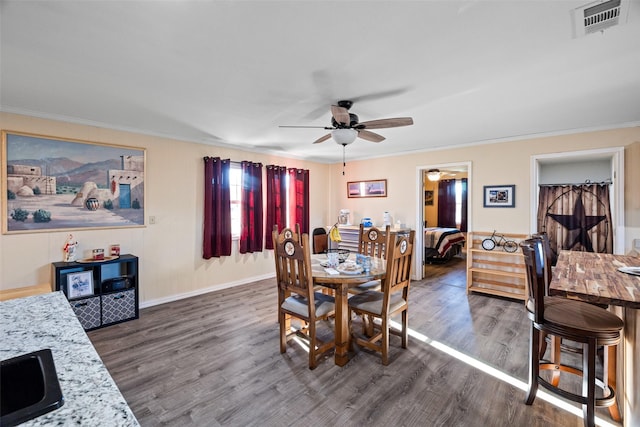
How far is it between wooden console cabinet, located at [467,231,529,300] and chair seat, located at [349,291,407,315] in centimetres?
236

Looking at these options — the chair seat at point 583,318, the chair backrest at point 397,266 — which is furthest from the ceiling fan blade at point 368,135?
the chair seat at point 583,318

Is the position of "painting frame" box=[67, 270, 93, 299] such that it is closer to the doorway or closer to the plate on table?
the plate on table

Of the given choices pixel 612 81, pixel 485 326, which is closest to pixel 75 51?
pixel 612 81

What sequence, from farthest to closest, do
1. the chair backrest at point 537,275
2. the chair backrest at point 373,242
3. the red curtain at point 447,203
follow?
the red curtain at point 447,203 < the chair backrest at point 373,242 < the chair backrest at point 537,275

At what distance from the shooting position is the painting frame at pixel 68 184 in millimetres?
2998

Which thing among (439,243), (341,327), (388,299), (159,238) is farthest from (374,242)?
(439,243)

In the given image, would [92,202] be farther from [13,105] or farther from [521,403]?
[521,403]

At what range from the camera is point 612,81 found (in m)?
2.36

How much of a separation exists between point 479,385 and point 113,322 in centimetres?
378

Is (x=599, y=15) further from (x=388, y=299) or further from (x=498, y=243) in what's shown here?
(x=498, y=243)

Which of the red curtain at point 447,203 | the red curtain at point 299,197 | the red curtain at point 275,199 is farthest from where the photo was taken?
the red curtain at point 447,203

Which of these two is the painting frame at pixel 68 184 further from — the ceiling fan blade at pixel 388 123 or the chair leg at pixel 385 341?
the chair leg at pixel 385 341

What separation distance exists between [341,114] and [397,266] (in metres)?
1.43

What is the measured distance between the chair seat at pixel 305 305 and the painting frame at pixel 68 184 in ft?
8.21
